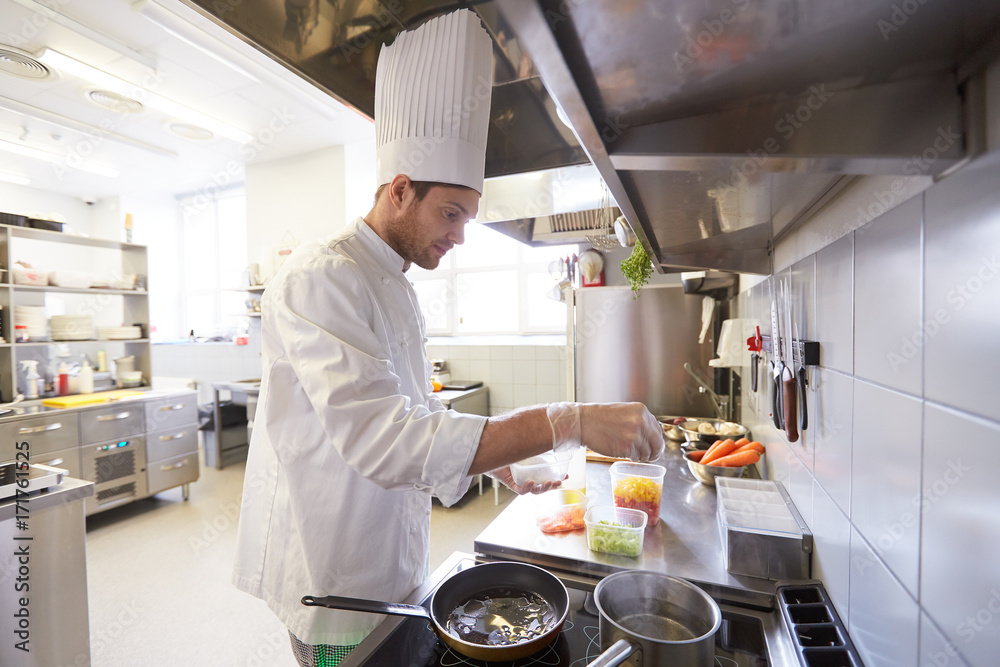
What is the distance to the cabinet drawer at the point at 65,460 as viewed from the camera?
2.99m

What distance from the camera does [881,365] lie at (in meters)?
0.66

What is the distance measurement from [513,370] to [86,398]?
3110mm

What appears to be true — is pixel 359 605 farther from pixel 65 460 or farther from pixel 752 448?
pixel 65 460

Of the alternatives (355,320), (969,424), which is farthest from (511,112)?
(969,424)

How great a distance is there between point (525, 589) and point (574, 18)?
92 centimetres

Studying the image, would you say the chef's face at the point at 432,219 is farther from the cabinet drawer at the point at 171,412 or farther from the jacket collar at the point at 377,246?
the cabinet drawer at the point at 171,412

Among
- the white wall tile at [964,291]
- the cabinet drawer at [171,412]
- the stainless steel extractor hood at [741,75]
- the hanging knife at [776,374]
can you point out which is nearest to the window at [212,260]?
the cabinet drawer at [171,412]

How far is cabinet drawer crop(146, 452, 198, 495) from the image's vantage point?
356cm

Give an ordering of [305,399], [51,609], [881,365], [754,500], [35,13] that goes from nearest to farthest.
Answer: [881,365], [305,399], [754,500], [51,609], [35,13]

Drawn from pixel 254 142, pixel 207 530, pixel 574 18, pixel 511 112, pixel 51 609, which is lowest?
pixel 207 530

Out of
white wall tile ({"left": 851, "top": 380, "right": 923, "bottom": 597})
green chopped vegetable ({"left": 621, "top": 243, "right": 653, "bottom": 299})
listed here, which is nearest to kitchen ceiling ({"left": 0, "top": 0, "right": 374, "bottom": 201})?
green chopped vegetable ({"left": 621, "top": 243, "right": 653, "bottom": 299})

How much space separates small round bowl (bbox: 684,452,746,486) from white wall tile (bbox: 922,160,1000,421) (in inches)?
41.6

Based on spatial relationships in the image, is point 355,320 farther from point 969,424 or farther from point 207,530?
point 207,530

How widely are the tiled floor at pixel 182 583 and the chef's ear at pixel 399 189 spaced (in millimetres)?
2014
